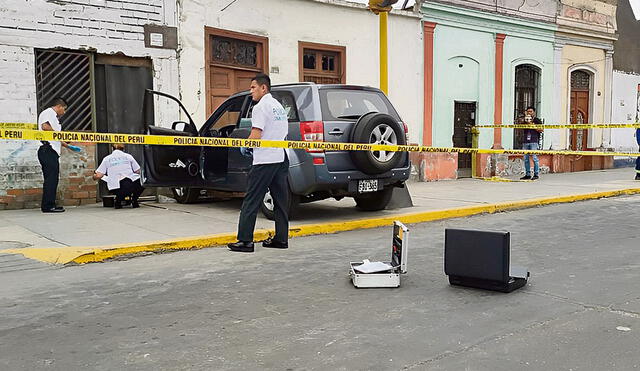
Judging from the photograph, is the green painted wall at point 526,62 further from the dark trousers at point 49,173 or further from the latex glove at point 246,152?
the dark trousers at point 49,173

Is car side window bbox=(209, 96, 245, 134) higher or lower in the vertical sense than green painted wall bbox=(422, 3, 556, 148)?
lower

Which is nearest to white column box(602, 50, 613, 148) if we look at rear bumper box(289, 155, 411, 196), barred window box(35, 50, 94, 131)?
rear bumper box(289, 155, 411, 196)

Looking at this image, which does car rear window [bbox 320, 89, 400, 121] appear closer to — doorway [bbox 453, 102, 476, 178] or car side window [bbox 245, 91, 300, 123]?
car side window [bbox 245, 91, 300, 123]

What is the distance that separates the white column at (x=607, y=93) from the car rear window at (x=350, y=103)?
14.6 metres

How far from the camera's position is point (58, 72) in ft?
33.8

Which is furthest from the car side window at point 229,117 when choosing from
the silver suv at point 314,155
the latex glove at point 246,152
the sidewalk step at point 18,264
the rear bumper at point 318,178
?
the sidewalk step at point 18,264

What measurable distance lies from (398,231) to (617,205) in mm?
6904

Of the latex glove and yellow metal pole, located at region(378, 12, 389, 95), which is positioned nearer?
the latex glove

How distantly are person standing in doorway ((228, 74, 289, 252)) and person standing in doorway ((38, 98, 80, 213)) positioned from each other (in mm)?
4101

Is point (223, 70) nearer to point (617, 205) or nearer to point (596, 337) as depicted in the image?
point (617, 205)

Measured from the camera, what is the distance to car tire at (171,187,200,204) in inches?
414

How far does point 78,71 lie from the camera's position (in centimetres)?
1047

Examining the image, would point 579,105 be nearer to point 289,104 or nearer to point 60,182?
point 289,104

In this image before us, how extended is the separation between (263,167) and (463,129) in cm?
1114
